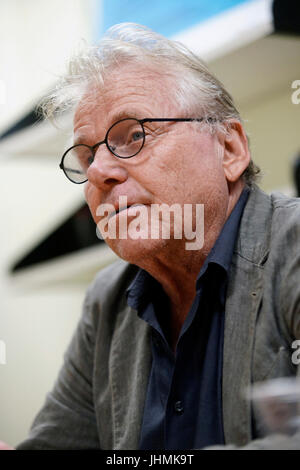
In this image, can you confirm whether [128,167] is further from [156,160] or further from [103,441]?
[103,441]

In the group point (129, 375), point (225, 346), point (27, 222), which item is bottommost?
point (27, 222)

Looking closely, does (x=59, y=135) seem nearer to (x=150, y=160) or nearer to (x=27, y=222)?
Result: (x=150, y=160)

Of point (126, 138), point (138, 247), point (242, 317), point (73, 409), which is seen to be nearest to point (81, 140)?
point (126, 138)

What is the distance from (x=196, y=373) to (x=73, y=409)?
372 millimetres

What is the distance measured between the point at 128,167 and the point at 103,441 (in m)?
0.53

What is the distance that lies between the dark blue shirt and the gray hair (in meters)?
0.18

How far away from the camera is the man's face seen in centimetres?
92

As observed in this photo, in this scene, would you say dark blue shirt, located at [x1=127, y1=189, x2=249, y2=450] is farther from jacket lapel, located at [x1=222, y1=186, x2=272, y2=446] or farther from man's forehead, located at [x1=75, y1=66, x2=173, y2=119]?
man's forehead, located at [x1=75, y1=66, x2=173, y2=119]

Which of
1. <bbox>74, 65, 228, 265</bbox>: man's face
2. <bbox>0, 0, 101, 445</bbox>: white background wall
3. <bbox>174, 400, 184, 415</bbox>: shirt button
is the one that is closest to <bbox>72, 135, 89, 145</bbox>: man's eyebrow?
<bbox>74, 65, 228, 265</bbox>: man's face

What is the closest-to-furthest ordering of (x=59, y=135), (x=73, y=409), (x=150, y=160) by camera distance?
(x=150, y=160)
(x=73, y=409)
(x=59, y=135)

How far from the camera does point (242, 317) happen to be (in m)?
0.84

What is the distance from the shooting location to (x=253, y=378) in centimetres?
80

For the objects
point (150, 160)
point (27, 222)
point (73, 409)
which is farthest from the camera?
point (27, 222)

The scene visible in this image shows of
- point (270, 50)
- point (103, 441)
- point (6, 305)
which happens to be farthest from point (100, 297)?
point (6, 305)
